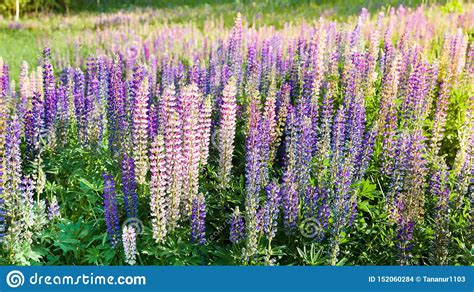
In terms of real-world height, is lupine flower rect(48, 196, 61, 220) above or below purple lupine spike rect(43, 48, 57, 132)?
below

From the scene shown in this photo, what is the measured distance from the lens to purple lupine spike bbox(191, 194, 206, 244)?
5035 mm

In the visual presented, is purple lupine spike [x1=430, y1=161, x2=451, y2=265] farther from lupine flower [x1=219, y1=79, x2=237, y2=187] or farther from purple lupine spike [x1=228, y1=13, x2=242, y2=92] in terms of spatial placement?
purple lupine spike [x1=228, y1=13, x2=242, y2=92]

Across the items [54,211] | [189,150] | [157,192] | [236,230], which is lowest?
[54,211]

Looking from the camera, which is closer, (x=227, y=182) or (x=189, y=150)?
(x=189, y=150)

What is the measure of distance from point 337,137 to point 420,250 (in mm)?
1306

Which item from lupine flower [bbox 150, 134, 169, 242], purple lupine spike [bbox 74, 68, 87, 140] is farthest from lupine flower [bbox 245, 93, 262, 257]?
purple lupine spike [bbox 74, 68, 87, 140]

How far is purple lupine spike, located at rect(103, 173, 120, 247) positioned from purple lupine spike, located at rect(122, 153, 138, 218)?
15 centimetres

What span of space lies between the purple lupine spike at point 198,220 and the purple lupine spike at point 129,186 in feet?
1.89

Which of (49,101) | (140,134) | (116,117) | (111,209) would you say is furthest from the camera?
(49,101)

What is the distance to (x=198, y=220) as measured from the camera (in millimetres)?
5074

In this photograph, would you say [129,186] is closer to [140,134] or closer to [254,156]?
[140,134]

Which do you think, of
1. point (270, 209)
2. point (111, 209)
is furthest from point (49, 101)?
point (270, 209)

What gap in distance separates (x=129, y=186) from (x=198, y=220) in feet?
2.38

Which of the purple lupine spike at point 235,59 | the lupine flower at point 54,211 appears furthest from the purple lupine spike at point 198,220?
the purple lupine spike at point 235,59
